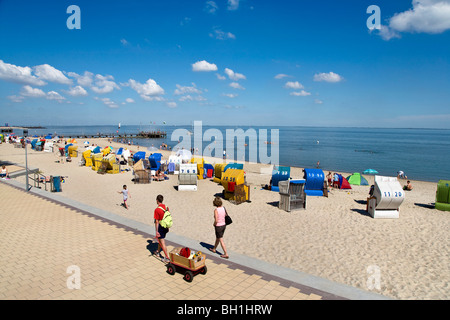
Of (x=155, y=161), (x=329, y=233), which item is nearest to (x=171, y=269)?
(x=329, y=233)

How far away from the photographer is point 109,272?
19.8 ft

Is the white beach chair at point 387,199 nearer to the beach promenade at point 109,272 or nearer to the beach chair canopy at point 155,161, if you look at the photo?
the beach promenade at point 109,272

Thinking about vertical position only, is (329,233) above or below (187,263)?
below

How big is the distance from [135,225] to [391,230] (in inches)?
403

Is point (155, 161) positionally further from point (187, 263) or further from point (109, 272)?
point (187, 263)

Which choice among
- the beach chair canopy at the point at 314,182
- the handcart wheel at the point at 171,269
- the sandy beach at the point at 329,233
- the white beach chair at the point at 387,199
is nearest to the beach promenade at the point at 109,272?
the handcart wheel at the point at 171,269

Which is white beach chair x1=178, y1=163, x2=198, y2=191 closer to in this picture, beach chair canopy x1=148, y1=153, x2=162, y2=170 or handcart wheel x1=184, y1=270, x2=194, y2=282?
beach chair canopy x1=148, y1=153, x2=162, y2=170

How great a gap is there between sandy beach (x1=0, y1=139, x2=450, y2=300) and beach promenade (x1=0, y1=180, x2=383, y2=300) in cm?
167

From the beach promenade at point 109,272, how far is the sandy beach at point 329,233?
167 centimetres

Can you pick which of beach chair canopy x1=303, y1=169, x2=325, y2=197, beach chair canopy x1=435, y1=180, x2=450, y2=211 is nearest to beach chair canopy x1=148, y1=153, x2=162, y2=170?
beach chair canopy x1=303, y1=169, x2=325, y2=197

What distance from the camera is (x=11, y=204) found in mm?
11711

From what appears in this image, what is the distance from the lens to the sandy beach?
7.09 metres

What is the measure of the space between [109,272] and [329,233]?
7979mm

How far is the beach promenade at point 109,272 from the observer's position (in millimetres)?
5250
